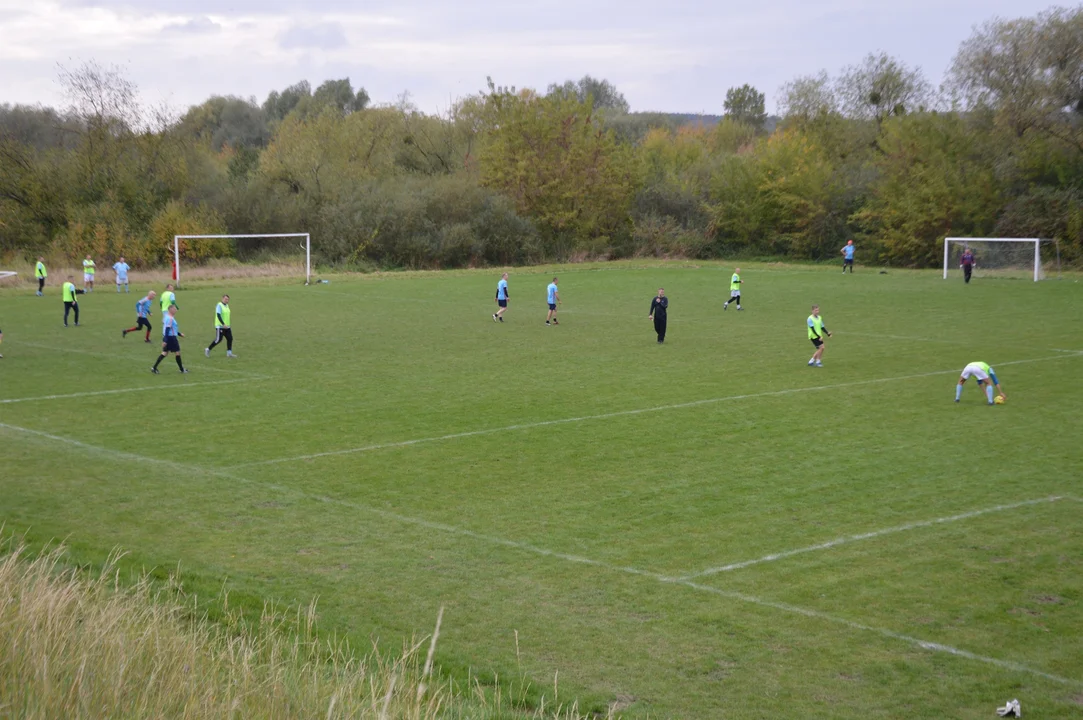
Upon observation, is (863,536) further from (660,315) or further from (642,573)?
(660,315)

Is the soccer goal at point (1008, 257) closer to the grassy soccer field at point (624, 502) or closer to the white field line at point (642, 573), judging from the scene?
the grassy soccer field at point (624, 502)

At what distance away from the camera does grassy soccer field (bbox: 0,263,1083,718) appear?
8664mm

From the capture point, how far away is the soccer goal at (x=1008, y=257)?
176 ft

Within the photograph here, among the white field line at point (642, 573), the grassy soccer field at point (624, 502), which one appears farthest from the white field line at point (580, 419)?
the white field line at point (642, 573)

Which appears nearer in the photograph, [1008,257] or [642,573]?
[642,573]

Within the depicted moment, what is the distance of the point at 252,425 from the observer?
61.0 ft

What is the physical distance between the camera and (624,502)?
44.4 feet

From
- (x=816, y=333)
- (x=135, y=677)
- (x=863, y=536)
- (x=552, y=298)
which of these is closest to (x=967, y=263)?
(x=552, y=298)

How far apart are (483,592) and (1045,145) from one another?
208ft

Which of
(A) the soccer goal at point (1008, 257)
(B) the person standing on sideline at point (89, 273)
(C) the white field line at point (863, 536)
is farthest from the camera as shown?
(A) the soccer goal at point (1008, 257)

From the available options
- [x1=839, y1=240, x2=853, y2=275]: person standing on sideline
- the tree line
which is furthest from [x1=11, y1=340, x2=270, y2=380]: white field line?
[x1=839, y1=240, x2=853, y2=275]: person standing on sideline

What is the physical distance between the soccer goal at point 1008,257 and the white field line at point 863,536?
42.7 m

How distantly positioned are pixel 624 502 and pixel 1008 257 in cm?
4779

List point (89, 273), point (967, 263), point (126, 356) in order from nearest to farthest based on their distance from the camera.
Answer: point (126, 356) < point (89, 273) < point (967, 263)
